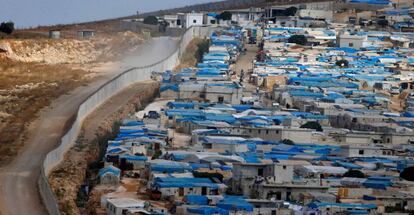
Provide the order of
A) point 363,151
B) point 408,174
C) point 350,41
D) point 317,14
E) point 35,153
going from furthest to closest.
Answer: point 317,14
point 350,41
point 363,151
point 408,174
point 35,153

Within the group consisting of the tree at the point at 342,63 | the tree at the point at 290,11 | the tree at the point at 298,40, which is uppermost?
the tree at the point at 290,11

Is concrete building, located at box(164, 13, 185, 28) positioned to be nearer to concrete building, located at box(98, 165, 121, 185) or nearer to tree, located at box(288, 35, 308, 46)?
tree, located at box(288, 35, 308, 46)

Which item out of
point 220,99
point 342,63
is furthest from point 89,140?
point 342,63

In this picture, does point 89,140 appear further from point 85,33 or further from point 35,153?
point 85,33

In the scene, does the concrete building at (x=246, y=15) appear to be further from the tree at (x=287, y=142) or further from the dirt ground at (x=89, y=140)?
the tree at (x=287, y=142)

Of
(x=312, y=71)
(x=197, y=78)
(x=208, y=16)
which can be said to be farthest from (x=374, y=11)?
(x=197, y=78)

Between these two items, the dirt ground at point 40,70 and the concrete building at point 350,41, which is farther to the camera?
the concrete building at point 350,41

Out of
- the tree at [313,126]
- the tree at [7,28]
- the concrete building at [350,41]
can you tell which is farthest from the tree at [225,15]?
the tree at [313,126]
